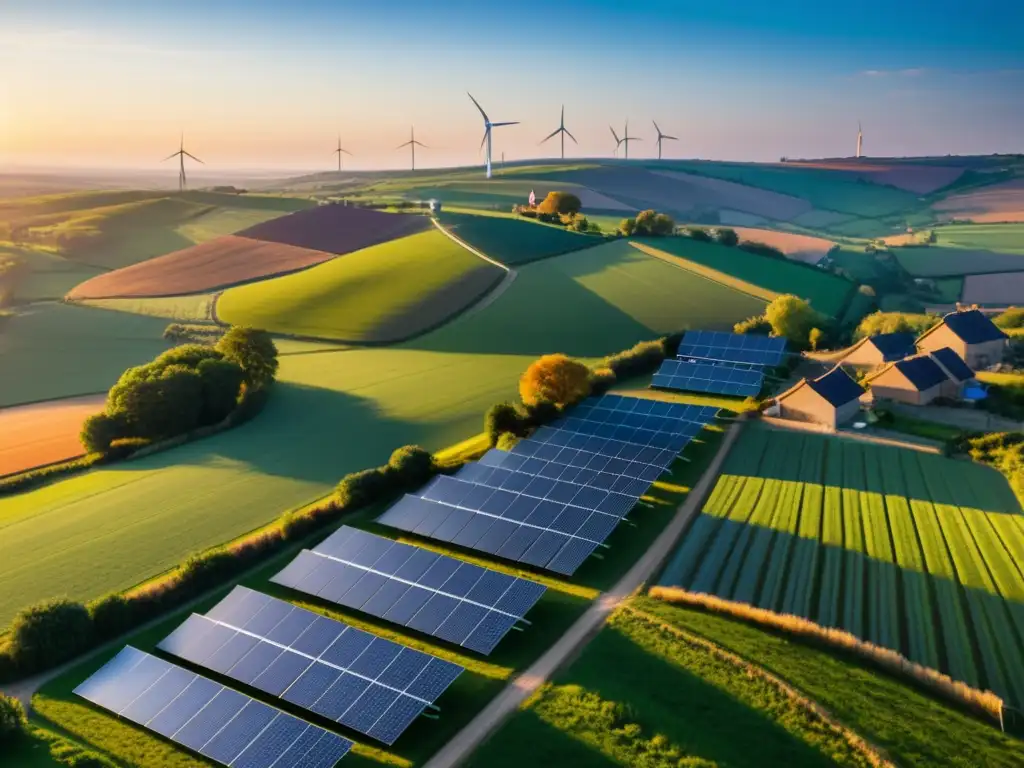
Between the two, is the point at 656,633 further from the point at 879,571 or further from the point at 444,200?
the point at 444,200

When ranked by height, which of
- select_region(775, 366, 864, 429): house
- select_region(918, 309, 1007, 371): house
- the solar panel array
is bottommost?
the solar panel array

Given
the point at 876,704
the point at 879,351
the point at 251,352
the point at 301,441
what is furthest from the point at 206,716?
the point at 879,351

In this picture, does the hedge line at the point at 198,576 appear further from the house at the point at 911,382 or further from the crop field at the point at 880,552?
the house at the point at 911,382

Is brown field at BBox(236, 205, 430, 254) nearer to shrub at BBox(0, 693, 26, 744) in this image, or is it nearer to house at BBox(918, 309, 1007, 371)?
house at BBox(918, 309, 1007, 371)

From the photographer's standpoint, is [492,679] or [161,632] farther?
[161,632]

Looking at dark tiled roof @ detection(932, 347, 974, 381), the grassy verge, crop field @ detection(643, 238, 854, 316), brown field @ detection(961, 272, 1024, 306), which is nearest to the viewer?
the grassy verge

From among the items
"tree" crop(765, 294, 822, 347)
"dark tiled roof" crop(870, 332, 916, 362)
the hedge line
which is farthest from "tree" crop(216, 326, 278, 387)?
"dark tiled roof" crop(870, 332, 916, 362)

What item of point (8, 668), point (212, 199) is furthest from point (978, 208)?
point (8, 668)
